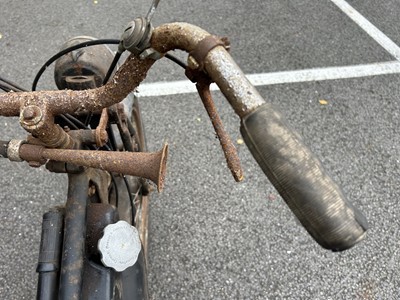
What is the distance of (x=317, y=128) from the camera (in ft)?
8.82

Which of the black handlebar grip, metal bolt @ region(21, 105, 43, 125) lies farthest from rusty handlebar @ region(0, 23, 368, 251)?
metal bolt @ region(21, 105, 43, 125)

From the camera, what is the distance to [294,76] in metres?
3.02

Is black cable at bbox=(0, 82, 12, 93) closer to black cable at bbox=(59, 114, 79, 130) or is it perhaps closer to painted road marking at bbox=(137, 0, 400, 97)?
black cable at bbox=(59, 114, 79, 130)

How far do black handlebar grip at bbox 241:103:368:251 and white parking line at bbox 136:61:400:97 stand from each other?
2279 millimetres

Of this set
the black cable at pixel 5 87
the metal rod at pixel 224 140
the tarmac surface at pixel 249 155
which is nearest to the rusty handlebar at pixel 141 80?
the metal rod at pixel 224 140

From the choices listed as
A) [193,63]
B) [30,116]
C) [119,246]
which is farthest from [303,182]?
[119,246]

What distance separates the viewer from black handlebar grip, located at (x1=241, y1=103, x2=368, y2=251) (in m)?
0.56

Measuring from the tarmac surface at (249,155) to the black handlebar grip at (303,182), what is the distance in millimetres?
1553

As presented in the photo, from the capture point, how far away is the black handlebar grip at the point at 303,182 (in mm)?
561

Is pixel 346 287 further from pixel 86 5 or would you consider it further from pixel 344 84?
pixel 86 5

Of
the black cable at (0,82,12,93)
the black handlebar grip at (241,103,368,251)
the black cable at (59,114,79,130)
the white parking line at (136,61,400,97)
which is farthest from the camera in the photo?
the white parking line at (136,61,400,97)

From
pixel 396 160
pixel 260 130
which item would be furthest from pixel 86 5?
pixel 260 130

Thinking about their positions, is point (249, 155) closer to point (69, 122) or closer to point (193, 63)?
point (69, 122)

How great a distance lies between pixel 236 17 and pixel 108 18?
3.54ft
